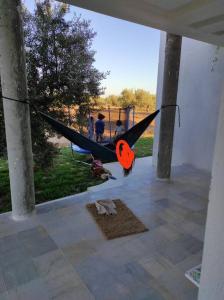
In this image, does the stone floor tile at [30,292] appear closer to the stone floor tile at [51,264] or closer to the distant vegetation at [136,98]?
the stone floor tile at [51,264]

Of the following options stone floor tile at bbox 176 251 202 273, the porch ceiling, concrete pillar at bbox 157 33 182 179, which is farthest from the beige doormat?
the porch ceiling

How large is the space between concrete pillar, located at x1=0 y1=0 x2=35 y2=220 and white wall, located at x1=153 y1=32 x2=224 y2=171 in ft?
10.3

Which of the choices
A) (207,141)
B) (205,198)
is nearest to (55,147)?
(205,198)

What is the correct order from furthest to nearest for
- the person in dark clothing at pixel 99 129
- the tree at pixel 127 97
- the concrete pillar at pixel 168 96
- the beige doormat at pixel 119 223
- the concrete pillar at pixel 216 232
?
the tree at pixel 127 97
the person in dark clothing at pixel 99 129
the concrete pillar at pixel 168 96
the beige doormat at pixel 119 223
the concrete pillar at pixel 216 232

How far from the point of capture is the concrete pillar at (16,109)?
1.99 m

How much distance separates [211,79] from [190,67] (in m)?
0.55

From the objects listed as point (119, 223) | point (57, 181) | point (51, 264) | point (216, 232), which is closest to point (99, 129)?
point (57, 181)

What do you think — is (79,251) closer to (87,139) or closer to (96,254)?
(96,254)

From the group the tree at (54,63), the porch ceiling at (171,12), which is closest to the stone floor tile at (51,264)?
the tree at (54,63)

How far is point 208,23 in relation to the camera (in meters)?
2.10

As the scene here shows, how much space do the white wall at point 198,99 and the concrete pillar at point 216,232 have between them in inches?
141

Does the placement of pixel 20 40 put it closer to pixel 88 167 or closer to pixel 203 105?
pixel 88 167

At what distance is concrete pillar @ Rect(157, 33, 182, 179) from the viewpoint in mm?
3361

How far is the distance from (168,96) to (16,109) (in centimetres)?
229
